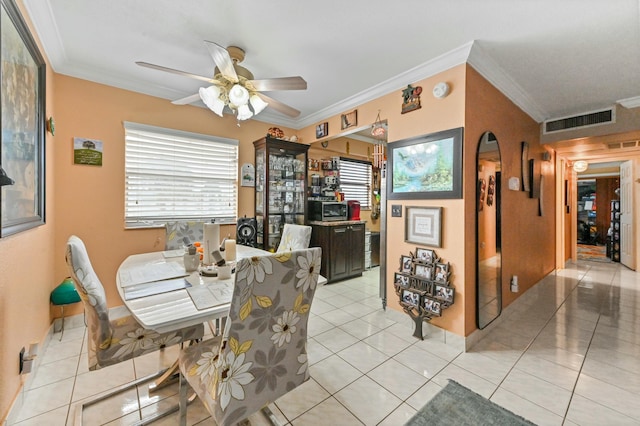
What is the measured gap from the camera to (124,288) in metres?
1.43

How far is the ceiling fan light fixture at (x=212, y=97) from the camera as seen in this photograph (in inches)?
78.0

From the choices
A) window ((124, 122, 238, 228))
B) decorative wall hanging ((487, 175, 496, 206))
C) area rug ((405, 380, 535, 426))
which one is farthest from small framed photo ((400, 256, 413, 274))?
window ((124, 122, 238, 228))

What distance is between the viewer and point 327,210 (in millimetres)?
3961

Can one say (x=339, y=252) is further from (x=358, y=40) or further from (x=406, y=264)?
(x=358, y=40)

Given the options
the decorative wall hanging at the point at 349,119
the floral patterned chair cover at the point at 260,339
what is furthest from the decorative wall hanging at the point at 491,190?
the floral patterned chair cover at the point at 260,339

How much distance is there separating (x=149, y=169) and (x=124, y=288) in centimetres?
197

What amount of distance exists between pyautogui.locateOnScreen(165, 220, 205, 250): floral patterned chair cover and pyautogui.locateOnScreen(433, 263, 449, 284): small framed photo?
2.45 meters

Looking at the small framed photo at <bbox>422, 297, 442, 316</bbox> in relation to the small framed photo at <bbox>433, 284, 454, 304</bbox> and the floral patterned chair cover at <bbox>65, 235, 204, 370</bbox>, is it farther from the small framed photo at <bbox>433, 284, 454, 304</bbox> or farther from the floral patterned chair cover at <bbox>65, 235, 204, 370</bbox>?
the floral patterned chair cover at <bbox>65, 235, 204, 370</bbox>

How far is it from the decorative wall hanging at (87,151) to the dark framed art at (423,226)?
10.7ft

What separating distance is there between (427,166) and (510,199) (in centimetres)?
128

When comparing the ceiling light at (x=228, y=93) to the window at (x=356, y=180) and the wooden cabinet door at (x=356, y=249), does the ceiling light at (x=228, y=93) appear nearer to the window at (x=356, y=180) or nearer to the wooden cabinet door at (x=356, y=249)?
the wooden cabinet door at (x=356, y=249)

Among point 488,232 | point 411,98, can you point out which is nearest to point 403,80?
point 411,98

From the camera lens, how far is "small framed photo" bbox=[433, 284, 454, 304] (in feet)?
7.36

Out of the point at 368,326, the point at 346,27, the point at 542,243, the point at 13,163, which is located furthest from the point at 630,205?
the point at 13,163
